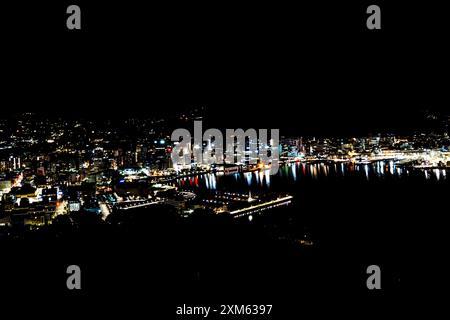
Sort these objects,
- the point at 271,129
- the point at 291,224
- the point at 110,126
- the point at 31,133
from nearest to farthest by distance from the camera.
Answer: the point at 291,224
the point at 271,129
the point at 31,133
the point at 110,126

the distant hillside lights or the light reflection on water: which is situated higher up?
the distant hillside lights

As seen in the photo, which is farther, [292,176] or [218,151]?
[218,151]


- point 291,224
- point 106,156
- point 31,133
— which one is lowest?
point 291,224

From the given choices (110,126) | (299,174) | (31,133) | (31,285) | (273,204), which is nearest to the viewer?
(31,285)

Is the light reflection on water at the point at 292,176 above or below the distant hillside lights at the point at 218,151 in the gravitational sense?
below

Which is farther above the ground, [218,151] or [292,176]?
[218,151]

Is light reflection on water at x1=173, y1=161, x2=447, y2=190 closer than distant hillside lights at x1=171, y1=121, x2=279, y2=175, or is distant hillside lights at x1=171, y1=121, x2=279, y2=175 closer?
light reflection on water at x1=173, y1=161, x2=447, y2=190

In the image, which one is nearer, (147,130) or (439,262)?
(439,262)

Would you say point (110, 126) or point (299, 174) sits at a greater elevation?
point (110, 126)

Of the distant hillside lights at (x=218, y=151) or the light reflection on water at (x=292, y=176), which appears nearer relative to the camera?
A: the light reflection on water at (x=292, y=176)

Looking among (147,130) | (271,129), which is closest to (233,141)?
(271,129)

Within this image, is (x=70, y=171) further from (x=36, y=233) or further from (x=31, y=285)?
(x=31, y=285)
